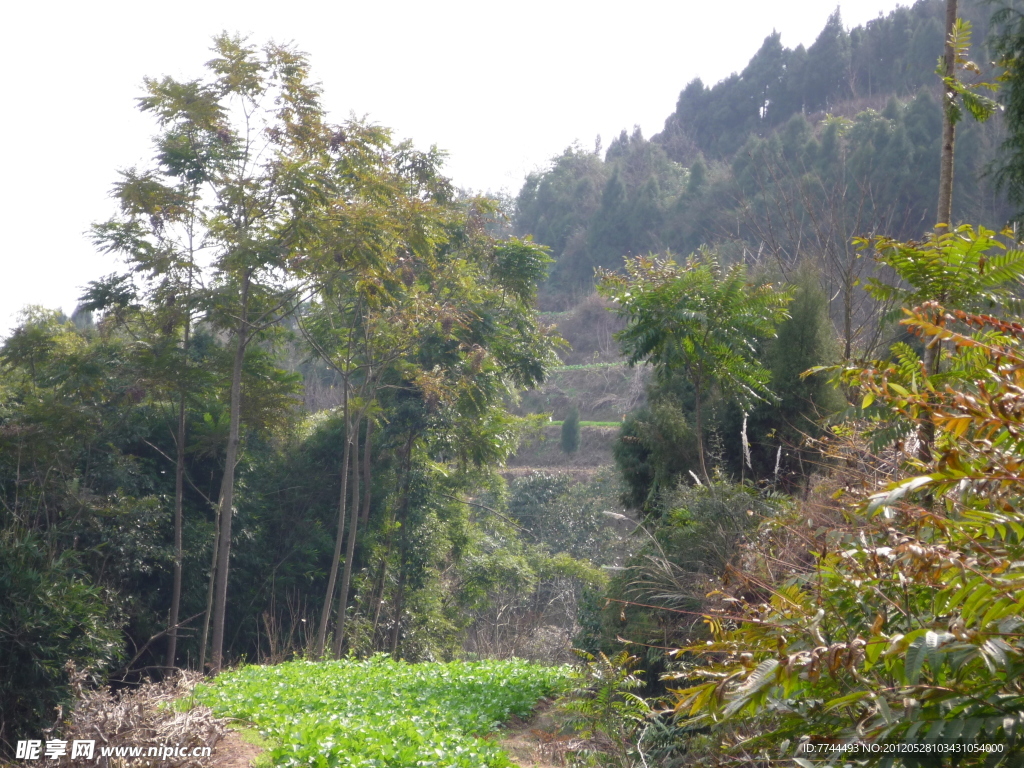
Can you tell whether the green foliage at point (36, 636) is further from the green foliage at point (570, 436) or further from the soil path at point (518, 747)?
the green foliage at point (570, 436)

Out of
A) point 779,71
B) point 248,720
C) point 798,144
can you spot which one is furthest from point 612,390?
point 248,720

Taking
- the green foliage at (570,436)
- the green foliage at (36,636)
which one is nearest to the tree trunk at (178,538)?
the green foliage at (36,636)

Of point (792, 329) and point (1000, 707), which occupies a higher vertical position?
point (792, 329)

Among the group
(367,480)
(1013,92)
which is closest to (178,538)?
(367,480)

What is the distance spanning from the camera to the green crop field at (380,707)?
549 cm

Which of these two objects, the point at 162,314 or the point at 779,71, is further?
the point at 779,71

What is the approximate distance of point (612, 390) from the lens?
1721 inches

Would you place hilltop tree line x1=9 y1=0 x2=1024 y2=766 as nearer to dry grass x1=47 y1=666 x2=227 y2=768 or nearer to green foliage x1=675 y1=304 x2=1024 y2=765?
green foliage x1=675 y1=304 x2=1024 y2=765

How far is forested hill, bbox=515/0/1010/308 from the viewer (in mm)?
29844

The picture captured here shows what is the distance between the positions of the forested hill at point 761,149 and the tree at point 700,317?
56.6ft

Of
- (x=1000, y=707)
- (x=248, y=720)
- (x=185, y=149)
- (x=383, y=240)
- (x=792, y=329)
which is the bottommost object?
(x=248, y=720)

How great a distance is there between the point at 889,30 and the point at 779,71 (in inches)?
324

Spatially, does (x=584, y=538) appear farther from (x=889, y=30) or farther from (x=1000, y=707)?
(x=889, y=30)

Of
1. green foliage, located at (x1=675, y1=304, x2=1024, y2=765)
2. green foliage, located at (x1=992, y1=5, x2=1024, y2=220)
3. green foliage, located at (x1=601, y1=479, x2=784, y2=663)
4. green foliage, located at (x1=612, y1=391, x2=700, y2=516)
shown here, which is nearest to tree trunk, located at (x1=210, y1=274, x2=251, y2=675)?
green foliage, located at (x1=612, y1=391, x2=700, y2=516)
